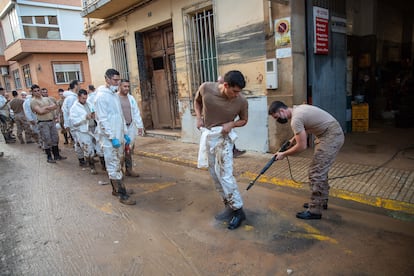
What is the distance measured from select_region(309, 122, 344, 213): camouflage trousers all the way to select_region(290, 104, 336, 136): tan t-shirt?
8cm

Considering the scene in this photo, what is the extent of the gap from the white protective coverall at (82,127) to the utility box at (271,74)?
385 cm

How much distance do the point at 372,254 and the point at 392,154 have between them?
328 centimetres

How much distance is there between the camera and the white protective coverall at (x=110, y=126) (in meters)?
3.99

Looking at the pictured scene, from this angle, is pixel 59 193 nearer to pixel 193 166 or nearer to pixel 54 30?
pixel 193 166

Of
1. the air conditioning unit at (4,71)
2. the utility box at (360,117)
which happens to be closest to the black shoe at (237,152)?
the utility box at (360,117)

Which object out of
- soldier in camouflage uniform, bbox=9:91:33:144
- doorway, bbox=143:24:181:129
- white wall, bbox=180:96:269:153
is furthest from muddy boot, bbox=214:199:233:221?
soldier in camouflage uniform, bbox=9:91:33:144

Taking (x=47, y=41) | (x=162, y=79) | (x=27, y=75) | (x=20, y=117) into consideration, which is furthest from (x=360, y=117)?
(x=27, y=75)

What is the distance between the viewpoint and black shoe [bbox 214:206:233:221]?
3.50 m

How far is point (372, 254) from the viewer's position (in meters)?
2.65

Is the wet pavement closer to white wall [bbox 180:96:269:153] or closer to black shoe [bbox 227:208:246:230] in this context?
white wall [bbox 180:96:269:153]

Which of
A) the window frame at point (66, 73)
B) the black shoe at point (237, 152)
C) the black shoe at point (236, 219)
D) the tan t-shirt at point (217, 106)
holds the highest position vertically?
the window frame at point (66, 73)

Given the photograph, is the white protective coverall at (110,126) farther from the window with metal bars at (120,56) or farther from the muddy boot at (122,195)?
the window with metal bars at (120,56)

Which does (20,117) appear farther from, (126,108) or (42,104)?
(126,108)

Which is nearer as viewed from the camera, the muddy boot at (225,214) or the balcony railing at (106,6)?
the muddy boot at (225,214)
